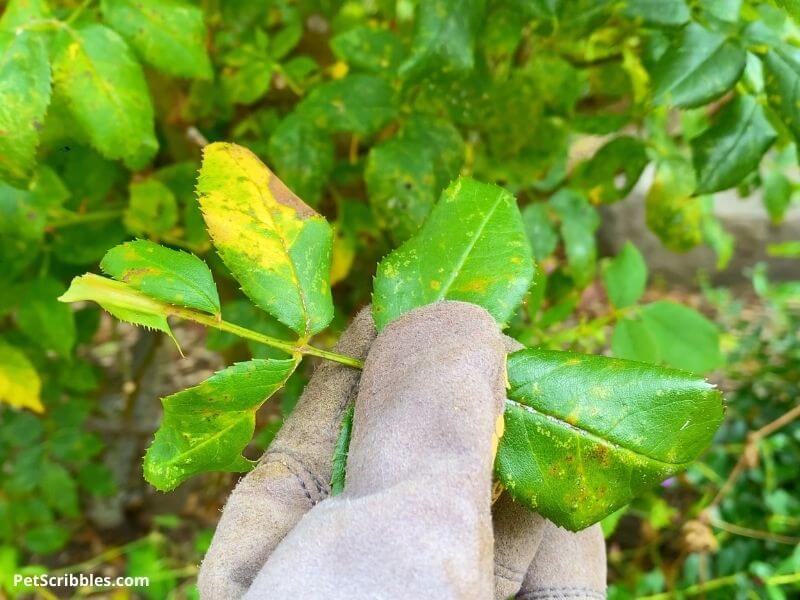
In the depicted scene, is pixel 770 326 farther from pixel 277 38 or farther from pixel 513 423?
pixel 513 423

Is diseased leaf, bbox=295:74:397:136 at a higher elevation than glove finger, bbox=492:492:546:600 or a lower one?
higher

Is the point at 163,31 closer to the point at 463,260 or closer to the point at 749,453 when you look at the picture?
the point at 463,260

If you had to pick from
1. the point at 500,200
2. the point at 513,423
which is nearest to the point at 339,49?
the point at 500,200

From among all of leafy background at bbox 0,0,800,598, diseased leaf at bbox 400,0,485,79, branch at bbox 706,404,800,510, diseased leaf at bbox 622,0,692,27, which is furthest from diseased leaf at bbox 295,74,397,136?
branch at bbox 706,404,800,510

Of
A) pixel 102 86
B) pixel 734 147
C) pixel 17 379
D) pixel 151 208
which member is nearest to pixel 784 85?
pixel 734 147

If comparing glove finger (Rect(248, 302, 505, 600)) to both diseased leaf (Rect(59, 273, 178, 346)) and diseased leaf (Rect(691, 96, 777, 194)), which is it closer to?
diseased leaf (Rect(59, 273, 178, 346))

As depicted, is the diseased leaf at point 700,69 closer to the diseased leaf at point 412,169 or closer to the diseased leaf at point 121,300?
the diseased leaf at point 412,169
